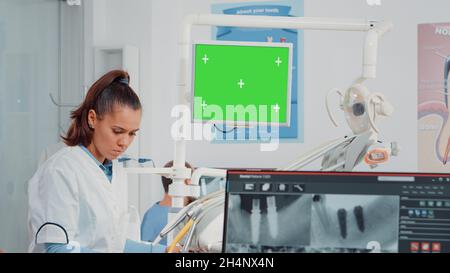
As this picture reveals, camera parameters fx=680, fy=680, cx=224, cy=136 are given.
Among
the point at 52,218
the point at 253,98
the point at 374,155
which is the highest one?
the point at 253,98

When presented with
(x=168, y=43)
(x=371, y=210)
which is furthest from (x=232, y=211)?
(x=168, y=43)

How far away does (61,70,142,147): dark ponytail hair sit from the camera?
147 centimetres

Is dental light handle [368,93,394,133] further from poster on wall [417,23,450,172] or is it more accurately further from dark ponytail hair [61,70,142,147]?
poster on wall [417,23,450,172]

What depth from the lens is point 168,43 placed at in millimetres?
3561

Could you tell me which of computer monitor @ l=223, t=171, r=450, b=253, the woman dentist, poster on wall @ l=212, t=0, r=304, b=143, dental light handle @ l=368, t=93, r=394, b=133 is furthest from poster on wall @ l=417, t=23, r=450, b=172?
computer monitor @ l=223, t=171, r=450, b=253

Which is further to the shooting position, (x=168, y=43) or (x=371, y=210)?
(x=168, y=43)

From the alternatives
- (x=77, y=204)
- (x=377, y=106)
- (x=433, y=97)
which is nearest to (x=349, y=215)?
(x=377, y=106)

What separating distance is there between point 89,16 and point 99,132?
7.00 feet

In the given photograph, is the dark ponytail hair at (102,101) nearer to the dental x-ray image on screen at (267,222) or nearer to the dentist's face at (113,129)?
the dentist's face at (113,129)

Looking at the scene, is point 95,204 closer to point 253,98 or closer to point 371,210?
point 253,98

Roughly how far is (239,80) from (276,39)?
206 cm

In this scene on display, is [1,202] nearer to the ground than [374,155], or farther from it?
nearer to the ground

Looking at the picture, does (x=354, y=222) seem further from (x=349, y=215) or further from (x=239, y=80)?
(x=239, y=80)

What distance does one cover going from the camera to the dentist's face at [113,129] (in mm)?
1479
